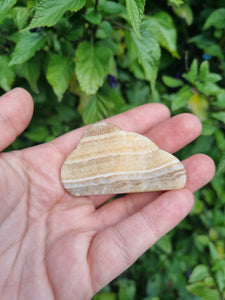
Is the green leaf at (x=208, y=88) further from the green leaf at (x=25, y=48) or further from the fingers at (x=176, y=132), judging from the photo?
the green leaf at (x=25, y=48)

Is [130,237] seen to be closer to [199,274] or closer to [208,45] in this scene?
[199,274]

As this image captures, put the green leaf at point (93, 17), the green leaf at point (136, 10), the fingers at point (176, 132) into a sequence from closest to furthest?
the green leaf at point (136, 10) < the green leaf at point (93, 17) < the fingers at point (176, 132)

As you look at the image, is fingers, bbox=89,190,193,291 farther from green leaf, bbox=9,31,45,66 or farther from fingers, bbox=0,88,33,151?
green leaf, bbox=9,31,45,66

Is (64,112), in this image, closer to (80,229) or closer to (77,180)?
(77,180)

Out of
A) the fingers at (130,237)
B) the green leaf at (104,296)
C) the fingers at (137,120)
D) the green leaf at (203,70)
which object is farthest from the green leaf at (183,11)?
the green leaf at (104,296)

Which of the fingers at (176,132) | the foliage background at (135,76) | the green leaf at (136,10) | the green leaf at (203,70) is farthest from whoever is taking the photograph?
the green leaf at (203,70)

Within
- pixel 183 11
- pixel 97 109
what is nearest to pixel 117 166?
pixel 97 109
